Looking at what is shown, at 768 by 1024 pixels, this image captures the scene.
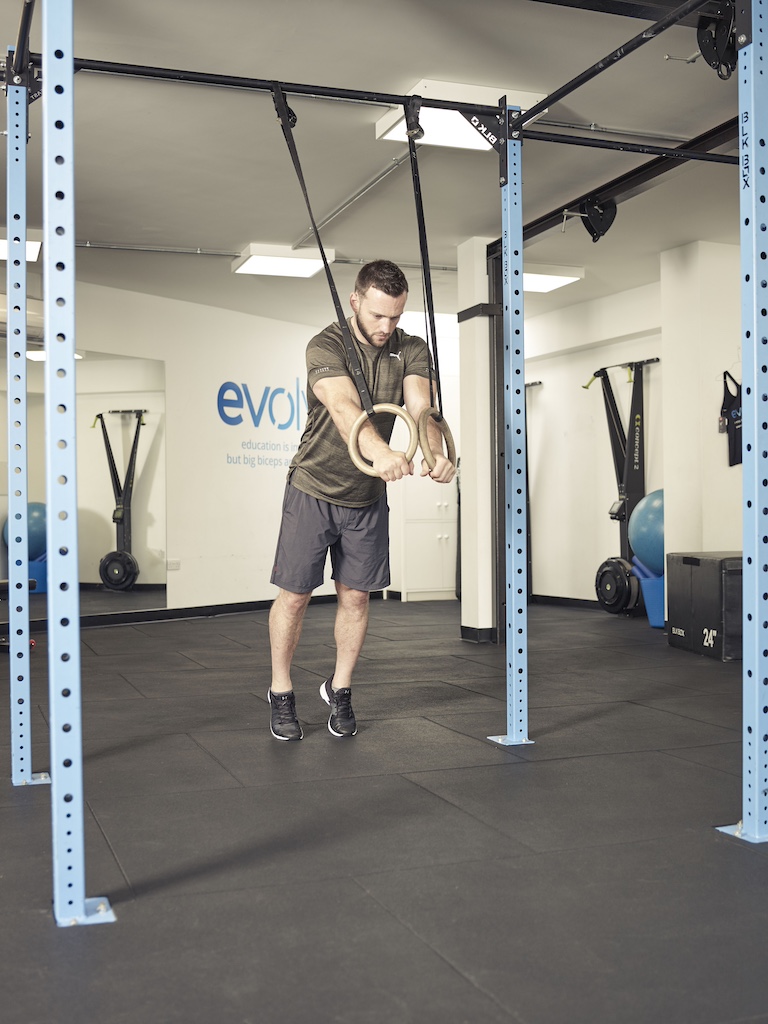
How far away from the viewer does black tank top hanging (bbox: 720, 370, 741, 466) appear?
698 cm

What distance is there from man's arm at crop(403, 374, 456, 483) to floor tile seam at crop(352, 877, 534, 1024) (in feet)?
3.50

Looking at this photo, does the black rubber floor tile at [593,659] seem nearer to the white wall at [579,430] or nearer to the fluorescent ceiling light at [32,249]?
the white wall at [579,430]

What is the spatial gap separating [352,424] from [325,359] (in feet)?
1.09

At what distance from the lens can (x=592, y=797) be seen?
2908 millimetres

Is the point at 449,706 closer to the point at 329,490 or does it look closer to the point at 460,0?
the point at 329,490

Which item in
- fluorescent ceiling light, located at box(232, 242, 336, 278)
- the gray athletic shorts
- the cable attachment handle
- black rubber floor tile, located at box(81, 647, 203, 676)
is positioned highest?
fluorescent ceiling light, located at box(232, 242, 336, 278)

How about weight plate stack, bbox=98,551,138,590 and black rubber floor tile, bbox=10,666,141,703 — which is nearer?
black rubber floor tile, bbox=10,666,141,703

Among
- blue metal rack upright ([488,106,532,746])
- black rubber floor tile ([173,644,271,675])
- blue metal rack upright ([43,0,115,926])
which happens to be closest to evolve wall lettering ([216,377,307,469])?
black rubber floor tile ([173,644,271,675])

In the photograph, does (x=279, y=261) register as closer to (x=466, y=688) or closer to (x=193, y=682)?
(x=193, y=682)

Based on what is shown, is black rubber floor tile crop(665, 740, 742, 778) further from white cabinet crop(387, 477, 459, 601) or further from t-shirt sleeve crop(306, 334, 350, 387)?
white cabinet crop(387, 477, 459, 601)

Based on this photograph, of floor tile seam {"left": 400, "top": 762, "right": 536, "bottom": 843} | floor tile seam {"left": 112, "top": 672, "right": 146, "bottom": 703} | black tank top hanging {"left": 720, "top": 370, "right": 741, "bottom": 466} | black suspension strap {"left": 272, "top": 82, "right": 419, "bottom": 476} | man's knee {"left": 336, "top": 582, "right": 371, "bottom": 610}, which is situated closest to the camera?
floor tile seam {"left": 400, "top": 762, "right": 536, "bottom": 843}

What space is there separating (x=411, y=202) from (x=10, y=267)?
11.9 feet

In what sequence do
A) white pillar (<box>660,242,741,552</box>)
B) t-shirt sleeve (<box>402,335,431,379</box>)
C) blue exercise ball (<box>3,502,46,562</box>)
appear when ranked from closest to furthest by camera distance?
t-shirt sleeve (<box>402,335,431,379</box>) < white pillar (<box>660,242,741,552</box>) < blue exercise ball (<box>3,502,46,562</box>)

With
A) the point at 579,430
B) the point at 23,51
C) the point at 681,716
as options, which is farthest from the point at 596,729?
the point at 579,430
